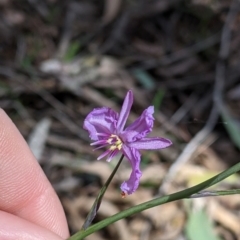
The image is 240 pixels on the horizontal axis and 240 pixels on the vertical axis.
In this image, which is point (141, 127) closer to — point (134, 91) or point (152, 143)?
point (152, 143)

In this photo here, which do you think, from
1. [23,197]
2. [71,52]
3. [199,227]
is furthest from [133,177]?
[71,52]

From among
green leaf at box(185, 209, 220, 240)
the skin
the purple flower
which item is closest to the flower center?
the purple flower

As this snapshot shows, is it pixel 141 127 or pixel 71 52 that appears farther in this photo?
pixel 71 52

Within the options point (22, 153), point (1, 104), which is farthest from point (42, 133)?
point (22, 153)

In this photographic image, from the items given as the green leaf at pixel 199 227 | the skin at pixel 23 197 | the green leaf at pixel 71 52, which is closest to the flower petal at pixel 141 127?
the skin at pixel 23 197

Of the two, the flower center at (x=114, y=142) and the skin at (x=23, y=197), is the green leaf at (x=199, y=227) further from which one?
the flower center at (x=114, y=142)

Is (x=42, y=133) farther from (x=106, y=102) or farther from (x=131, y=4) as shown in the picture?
(x=131, y=4)
